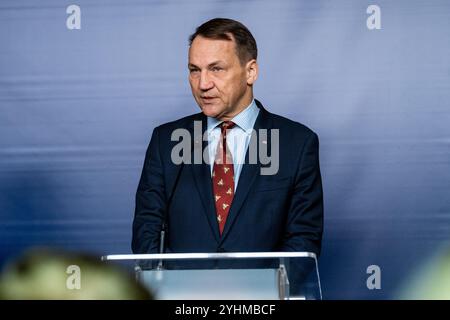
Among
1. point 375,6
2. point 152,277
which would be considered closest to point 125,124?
point 375,6

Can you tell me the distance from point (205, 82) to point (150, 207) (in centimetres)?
52

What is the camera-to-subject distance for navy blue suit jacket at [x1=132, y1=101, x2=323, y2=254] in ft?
12.3

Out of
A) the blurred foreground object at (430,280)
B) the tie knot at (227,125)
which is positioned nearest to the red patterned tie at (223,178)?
the tie knot at (227,125)

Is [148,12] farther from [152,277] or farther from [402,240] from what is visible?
[152,277]

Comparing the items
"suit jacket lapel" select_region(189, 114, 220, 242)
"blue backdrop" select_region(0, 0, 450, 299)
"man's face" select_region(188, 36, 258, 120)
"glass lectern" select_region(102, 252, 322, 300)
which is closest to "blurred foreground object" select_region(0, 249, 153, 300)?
"blue backdrop" select_region(0, 0, 450, 299)

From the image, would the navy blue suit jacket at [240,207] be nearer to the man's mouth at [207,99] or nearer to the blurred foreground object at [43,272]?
the man's mouth at [207,99]

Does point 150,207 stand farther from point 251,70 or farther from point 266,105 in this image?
point 266,105

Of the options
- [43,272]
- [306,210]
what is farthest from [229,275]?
[43,272]

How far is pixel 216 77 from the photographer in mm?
3934

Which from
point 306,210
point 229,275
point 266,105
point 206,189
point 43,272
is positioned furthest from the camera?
point 266,105

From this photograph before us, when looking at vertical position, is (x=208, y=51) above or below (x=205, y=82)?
above

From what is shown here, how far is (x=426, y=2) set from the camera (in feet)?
14.8

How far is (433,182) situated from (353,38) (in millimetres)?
717

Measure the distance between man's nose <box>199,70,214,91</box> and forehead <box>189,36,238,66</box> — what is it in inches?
1.7
